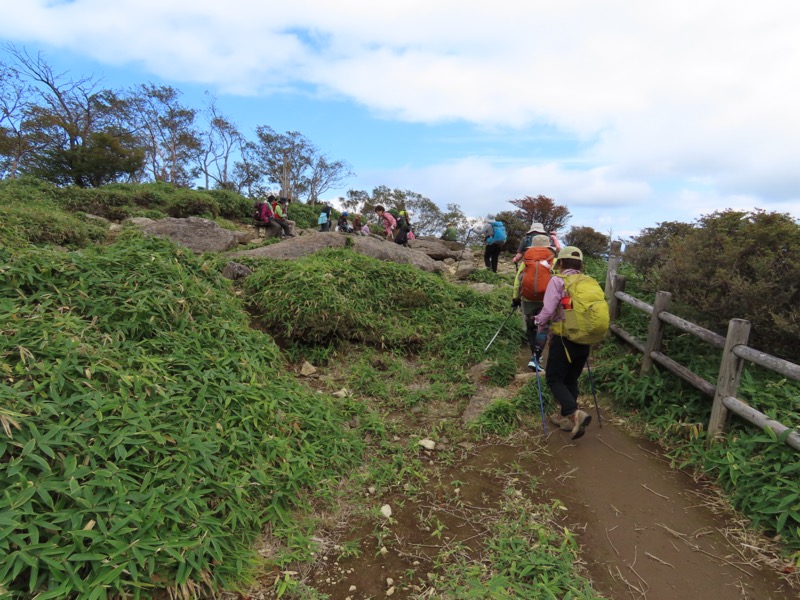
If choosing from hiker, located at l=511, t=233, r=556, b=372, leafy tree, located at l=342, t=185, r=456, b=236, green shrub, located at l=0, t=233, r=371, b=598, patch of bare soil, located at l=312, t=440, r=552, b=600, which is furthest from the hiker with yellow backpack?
leafy tree, located at l=342, t=185, r=456, b=236

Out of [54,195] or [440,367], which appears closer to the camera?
[440,367]

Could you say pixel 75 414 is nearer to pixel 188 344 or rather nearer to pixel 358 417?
pixel 188 344

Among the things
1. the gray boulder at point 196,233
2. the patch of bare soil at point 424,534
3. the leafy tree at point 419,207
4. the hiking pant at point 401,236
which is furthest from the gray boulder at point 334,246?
the leafy tree at point 419,207

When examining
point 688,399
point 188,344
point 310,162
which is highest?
point 310,162

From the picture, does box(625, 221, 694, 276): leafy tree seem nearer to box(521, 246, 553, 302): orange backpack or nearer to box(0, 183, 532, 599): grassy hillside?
box(521, 246, 553, 302): orange backpack

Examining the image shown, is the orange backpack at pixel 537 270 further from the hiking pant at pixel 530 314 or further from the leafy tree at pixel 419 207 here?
the leafy tree at pixel 419 207

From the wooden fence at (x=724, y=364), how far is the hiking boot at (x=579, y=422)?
39.8 inches

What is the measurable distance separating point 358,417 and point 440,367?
1759mm

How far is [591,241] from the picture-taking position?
43.3ft


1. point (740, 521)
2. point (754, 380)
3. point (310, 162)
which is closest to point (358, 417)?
point (740, 521)

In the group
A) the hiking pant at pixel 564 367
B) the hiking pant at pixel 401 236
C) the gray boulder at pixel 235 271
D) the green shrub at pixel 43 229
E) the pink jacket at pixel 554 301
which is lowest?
the hiking pant at pixel 564 367

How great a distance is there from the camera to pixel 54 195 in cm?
1146

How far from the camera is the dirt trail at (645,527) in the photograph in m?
2.61

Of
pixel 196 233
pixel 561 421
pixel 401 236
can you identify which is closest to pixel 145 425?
pixel 561 421
